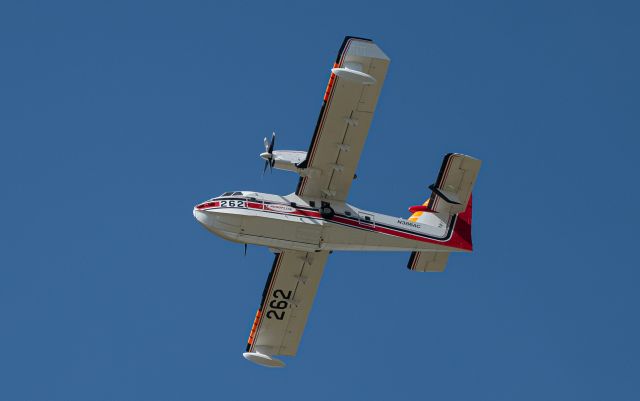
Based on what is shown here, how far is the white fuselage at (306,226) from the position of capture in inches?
1521

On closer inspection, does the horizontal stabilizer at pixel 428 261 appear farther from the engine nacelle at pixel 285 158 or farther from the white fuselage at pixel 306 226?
the engine nacelle at pixel 285 158

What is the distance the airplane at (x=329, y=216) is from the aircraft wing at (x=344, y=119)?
0.11ft

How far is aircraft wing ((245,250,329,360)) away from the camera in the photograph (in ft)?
137

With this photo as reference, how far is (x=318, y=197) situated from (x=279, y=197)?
4.84 feet

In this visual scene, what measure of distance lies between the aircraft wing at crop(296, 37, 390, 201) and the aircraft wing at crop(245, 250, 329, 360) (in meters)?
3.26

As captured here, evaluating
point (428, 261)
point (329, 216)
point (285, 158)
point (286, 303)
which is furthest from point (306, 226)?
point (428, 261)

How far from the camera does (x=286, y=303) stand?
42750 mm

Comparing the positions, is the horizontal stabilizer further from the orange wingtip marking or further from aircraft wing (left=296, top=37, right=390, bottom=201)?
the orange wingtip marking

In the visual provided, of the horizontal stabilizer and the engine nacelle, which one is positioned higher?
the engine nacelle

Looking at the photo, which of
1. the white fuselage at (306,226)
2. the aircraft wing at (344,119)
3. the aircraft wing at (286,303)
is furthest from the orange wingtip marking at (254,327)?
the aircraft wing at (344,119)

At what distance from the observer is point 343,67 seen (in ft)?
124

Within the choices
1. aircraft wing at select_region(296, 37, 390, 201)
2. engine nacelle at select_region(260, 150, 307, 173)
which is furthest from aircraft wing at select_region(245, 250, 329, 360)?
engine nacelle at select_region(260, 150, 307, 173)

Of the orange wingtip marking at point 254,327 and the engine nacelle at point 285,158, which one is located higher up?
the engine nacelle at point 285,158

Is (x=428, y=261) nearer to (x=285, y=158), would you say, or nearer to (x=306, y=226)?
(x=306, y=226)
